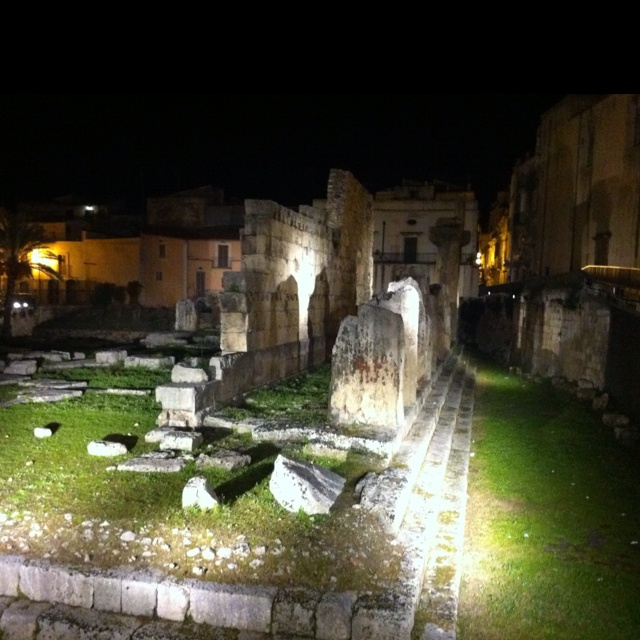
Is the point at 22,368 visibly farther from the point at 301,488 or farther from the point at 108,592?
the point at 108,592

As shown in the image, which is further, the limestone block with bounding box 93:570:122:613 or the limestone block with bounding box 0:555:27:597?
the limestone block with bounding box 0:555:27:597

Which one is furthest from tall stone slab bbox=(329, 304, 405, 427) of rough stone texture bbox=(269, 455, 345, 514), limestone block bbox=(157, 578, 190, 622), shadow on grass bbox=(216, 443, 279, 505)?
limestone block bbox=(157, 578, 190, 622)

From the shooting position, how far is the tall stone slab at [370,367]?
7.09m

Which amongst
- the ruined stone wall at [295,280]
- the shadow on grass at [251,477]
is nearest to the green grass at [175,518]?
the shadow on grass at [251,477]

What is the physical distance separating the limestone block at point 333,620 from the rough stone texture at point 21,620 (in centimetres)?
195

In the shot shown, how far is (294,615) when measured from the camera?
3.73m

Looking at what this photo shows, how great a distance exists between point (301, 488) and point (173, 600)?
156 cm

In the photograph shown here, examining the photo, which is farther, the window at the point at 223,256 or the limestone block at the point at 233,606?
the window at the point at 223,256

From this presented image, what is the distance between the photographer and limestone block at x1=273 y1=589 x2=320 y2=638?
12.2ft

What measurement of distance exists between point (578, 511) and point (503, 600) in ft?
7.64

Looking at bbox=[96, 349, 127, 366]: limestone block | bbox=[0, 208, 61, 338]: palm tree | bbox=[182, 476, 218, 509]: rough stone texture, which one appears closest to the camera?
bbox=[182, 476, 218, 509]: rough stone texture

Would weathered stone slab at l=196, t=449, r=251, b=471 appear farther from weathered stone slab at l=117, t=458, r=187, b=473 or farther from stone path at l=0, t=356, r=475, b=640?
stone path at l=0, t=356, r=475, b=640

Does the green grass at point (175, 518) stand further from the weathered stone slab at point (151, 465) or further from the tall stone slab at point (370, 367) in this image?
the tall stone slab at point (370, 367)

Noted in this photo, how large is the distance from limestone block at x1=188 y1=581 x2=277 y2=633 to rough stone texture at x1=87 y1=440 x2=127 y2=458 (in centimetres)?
318
